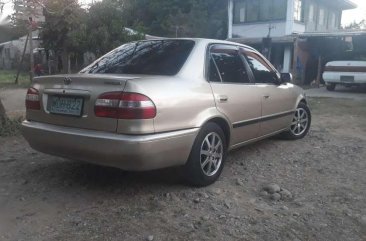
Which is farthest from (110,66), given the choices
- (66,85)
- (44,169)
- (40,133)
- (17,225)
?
(17,225)

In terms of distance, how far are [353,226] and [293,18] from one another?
2033 centimetres

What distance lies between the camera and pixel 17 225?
10.7 feet

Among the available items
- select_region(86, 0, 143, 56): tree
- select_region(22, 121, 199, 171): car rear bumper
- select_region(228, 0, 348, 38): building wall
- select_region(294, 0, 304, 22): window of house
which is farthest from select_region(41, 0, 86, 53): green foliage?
select_region(22, 121, 199, 171): car rear bumper

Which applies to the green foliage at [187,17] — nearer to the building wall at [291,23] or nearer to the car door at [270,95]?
the building wall at [291,23]

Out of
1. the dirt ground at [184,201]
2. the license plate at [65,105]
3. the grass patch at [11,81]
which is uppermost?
the license plate at [65,105]

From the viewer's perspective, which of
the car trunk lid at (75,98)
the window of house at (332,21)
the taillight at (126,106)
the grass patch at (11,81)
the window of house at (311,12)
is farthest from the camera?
the window of house at (332,21)

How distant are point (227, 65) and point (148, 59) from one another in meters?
0.97

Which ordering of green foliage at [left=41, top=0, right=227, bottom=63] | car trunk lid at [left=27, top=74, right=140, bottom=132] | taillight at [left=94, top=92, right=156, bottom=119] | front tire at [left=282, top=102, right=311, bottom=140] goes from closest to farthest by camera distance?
taillight at [left=94, top=92, right=156, bottom=119]
car trunk lid at [left=27, top=74, right=140, bottom=132]
front tire at [left=282, top=102, right=311, bottom=140]
green foliage at [left=41, top=0, right=227, bottom=63]

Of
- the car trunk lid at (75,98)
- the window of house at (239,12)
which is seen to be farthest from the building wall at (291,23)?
the car trunk lid at (75,98)

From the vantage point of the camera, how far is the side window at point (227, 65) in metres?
4.40

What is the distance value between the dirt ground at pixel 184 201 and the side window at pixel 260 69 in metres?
1.03

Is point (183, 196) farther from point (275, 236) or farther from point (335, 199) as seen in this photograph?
point (335, 199)

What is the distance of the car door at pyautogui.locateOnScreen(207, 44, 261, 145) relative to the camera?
4.32 m

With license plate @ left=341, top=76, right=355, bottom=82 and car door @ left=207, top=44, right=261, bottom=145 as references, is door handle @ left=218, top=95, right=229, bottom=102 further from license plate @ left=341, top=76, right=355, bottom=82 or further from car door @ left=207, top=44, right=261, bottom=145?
license plate @ left=341, top=76, right=355, bottom=82
